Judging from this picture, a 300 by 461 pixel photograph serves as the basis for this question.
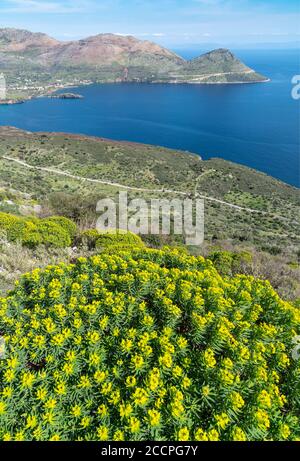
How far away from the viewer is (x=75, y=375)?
363 centimetres

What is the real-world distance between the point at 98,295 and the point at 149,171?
49.4 metres

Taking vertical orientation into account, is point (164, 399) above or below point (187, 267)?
below

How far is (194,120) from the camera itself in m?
111

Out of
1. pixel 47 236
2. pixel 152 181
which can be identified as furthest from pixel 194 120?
pixel 47 236

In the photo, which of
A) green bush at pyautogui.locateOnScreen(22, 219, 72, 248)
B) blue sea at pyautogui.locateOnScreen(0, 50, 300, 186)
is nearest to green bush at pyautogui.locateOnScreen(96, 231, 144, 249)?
green bush at pyautogui.locateOnScreen(22, 219, 72, 248)

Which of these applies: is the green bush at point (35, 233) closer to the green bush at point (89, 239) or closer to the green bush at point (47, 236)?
the green bush at point (47, 236)

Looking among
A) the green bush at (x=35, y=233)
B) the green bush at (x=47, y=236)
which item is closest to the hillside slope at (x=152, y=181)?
the green bush at (x=35, y=233)

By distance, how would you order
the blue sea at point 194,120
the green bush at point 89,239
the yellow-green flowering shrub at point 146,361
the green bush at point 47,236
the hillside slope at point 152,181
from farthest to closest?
the blue sea at point 194,120, the hillside slope at point 152,181, the green bush at point 89,239, the green bush at point 47,236, the yellow-green flowering shrub at point 146,361

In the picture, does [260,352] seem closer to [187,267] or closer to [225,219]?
[187,267]

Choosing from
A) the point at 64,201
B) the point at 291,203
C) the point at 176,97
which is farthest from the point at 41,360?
the point at 176,97

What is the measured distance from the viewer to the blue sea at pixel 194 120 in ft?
268

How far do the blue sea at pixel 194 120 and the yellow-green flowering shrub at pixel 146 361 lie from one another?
227 feet

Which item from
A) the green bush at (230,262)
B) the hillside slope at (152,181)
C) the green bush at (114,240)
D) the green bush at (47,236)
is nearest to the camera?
the green bush at (230,262)

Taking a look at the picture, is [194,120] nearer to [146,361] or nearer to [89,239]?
[89,239]
